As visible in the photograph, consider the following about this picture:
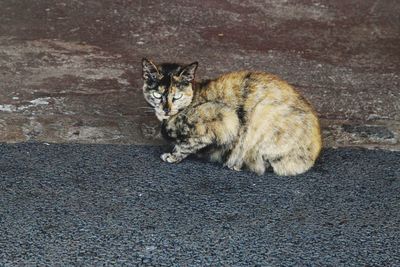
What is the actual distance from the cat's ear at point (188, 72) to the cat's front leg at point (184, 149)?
38 cm

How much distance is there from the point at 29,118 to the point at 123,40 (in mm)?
1766

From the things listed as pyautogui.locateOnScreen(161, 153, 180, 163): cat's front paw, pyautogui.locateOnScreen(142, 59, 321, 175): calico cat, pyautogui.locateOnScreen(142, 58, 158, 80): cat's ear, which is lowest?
pyautogui.locateOnScreen(161, 153, 180, 163): cat's front paw

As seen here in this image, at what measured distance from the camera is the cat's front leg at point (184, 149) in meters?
4.18

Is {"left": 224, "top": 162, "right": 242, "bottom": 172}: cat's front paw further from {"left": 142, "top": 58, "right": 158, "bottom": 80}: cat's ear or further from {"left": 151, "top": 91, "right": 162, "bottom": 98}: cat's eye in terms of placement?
{"left": 142, "top": 58, "right": 158, "bottom": 80}: cat's ear

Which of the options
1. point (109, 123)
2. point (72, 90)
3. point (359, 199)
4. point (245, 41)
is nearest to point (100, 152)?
point (109, 123)

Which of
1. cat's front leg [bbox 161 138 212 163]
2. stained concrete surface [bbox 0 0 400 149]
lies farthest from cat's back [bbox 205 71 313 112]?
stained concrete surface [bbox 0 0 400 149]

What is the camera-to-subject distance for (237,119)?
163 inches

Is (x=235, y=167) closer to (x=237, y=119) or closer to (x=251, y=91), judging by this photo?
(x=237, y=119)

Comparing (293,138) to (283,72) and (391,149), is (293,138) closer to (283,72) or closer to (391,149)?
(391,149)

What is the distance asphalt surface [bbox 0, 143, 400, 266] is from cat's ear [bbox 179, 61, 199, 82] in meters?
0.52

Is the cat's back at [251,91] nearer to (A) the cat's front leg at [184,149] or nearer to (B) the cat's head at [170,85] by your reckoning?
(B) the cat's head at [170,85]

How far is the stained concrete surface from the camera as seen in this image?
4.73 metres

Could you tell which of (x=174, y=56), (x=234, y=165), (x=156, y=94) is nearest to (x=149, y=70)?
(x=156, y=94)

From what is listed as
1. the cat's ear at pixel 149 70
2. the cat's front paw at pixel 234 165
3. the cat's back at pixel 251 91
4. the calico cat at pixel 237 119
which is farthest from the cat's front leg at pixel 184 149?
the cat's ear at pixel 149 70
